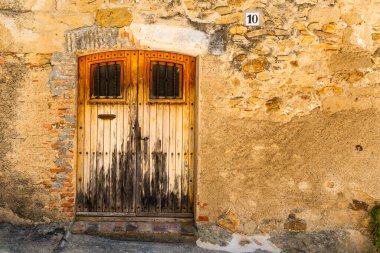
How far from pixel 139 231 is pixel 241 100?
1.97 m

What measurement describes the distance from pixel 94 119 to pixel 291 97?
2.40m

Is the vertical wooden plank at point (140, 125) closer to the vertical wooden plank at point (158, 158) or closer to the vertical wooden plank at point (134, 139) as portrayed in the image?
the vertical wooden plank at point (134, 139)

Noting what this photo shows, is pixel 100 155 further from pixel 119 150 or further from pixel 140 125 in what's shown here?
pixel 140 125

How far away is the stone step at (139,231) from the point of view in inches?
185

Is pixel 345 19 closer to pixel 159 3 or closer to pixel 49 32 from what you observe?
pixel 159 3

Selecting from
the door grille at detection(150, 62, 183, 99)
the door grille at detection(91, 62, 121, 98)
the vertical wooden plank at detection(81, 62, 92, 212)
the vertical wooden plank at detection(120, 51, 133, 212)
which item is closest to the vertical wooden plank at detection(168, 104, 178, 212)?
the door grille at detection(150, 62, 183, 99)

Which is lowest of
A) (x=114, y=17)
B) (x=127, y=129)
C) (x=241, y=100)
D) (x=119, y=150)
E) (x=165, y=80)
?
(x=119, y=150)

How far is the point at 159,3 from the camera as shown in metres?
4.70

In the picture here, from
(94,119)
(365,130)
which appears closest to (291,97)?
(365,130)

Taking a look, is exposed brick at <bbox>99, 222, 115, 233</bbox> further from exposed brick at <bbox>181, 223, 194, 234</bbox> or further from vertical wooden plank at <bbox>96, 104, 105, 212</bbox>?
exposed brick at <bbox>181, 223, 194, 234</bbox>

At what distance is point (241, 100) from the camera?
4723 mm

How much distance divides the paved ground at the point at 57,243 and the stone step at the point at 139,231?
0.09 meters

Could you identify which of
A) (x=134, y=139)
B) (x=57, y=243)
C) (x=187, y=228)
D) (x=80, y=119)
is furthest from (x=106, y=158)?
(x=187, y=228)

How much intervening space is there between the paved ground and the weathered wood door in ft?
1.39
